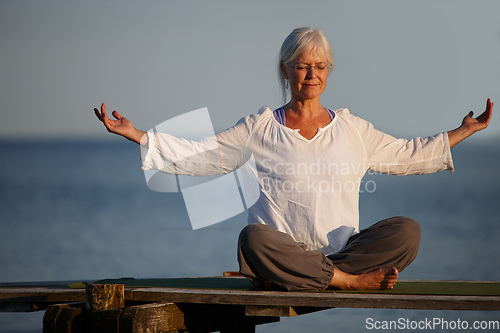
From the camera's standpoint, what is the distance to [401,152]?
12.9 feet

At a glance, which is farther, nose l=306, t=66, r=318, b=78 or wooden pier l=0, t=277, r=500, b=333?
nose l=306, t=66, r=318, b=78

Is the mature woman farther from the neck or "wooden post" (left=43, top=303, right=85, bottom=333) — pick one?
"wooden post" (left=43, top=303, right=85, bottom=333)

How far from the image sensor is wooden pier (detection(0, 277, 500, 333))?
120 inches

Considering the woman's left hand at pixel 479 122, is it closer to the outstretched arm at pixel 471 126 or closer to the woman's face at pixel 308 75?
the outstretched arm at pixel 471 126

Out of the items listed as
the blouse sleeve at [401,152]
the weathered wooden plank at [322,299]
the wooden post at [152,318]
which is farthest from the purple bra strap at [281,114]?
the wooden post at [152,318]

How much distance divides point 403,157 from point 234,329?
1.50 meters

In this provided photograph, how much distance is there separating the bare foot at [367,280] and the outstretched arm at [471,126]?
0.89 m

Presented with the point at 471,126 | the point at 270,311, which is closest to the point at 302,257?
the point at 270,311

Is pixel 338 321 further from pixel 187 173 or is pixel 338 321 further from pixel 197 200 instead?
pixel 187 173

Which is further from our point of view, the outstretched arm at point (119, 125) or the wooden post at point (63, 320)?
the outstretched arm at point (119, 125)

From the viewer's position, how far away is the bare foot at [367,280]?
11.6ft

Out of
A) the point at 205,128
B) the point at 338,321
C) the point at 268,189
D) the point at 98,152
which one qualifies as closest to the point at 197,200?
the point at 205,128

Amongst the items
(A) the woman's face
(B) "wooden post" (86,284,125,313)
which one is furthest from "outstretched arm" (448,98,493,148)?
(B) "wooden post" (86,284,125,313)

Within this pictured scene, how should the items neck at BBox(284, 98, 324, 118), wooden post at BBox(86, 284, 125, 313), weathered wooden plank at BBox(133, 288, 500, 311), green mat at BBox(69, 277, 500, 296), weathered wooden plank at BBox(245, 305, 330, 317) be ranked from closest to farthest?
weathered wooden plank at BBox(133, 288, 500, 311)
weathered wooden plank at BBox(245, 305, 330, 317)
wooden post at BBox(86, 284, 125, 313)
green mat at BBox(69, 277, 500, 296)
neck at BBox(284, 98, 324, 118)
